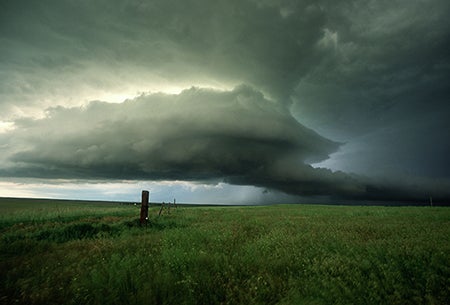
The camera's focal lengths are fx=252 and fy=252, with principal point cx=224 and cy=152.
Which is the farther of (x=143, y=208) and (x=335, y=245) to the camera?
(x=143, y=208)

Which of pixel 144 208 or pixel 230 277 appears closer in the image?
pixel 230 277

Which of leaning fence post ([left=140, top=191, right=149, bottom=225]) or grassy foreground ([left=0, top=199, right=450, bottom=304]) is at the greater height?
leaning fence post ([left=140, top=191, right=149, bottom=225])

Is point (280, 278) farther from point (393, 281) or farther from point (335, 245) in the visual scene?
point (335, 245)

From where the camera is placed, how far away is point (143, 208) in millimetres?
15789

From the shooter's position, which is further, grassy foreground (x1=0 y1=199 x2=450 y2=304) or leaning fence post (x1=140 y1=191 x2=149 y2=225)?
leaning fence post (x1=140 y1=191 x2=149 y2=225)

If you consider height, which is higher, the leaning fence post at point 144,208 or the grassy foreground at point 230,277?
the leaning fence post at point 144,208

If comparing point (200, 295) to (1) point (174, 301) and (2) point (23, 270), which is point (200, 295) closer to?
(1) point (174, 301)

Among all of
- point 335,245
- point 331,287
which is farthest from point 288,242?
point 331,287

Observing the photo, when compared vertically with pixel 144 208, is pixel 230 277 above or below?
below

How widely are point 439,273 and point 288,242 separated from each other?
15.0 ft

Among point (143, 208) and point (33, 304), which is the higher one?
point (143, 208)

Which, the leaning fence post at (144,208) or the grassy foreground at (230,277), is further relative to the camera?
the leaning fence post at (144,208)

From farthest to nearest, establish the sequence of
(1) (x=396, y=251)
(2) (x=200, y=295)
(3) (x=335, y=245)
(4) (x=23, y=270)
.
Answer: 1. (3) (x=335, y=245)
2. (1) (x=396, y=251)
3. (4) (x=23, y=270)
4. (2) (x=200, y=295)

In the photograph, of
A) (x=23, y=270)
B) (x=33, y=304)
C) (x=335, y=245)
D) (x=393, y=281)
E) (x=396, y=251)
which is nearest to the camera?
(x=33, y=304)
